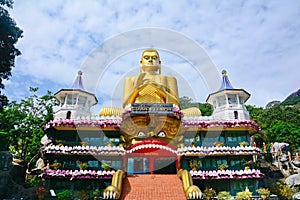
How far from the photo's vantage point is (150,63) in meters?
28.6

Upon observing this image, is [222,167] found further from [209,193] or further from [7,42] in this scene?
[7,42]

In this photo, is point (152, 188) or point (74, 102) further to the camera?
point (74, 102)

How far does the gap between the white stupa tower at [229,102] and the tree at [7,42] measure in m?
21.6

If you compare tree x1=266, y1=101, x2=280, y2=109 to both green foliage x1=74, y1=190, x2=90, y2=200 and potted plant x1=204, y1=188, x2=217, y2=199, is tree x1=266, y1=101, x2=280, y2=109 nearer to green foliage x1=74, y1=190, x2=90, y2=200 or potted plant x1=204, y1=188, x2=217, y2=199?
potted plant x1=204, y1=188, x2=217, y2=199

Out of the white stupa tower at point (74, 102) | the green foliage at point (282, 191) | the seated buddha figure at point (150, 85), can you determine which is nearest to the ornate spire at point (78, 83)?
the white stupa tower at point (74, 102)

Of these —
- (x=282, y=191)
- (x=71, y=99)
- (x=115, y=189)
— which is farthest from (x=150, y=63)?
(x=282, y=191)

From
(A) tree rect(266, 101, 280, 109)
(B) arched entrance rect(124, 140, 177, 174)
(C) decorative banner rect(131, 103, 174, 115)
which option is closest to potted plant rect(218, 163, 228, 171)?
(B) arched entrance rect(124, 140, 177, 174)

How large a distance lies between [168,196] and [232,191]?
302 inches

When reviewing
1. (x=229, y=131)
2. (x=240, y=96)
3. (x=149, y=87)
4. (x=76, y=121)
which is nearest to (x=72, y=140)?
(x=76, y=121)

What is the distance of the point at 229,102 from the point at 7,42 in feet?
77.0

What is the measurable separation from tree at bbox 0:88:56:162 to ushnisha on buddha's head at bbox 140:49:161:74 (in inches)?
539

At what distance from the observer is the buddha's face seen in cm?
2859

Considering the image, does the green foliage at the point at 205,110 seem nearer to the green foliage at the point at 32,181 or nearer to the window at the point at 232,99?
the window at the point at 232,99

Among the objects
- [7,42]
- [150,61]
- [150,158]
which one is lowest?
[150,158]
